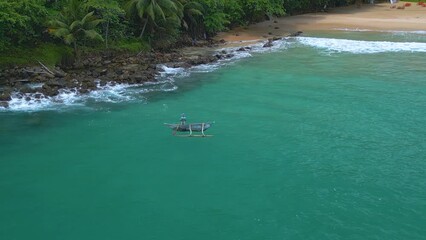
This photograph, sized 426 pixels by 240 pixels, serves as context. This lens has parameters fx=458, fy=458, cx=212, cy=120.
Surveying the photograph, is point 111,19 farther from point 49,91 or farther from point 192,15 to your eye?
point 49,91

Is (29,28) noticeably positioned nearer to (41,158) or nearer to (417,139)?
(41,158)

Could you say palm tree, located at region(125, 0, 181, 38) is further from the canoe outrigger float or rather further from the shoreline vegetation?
the canoe outrigger float

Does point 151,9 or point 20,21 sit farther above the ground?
point 151,9

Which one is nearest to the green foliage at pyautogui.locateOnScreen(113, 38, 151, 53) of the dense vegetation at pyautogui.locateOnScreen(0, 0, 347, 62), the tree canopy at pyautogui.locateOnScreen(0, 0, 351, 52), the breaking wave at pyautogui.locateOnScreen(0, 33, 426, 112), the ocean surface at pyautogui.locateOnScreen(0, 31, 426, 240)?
the dense vegetation at pyautogui.locateOnScreen(0, 0, 347, 62)

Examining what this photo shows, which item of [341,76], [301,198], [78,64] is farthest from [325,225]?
[78,64]

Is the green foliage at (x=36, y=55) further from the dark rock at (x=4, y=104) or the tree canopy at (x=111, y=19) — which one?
the dark rock at (x=4, y=104)

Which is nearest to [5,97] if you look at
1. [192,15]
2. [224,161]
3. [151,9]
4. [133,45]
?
[133,45]
